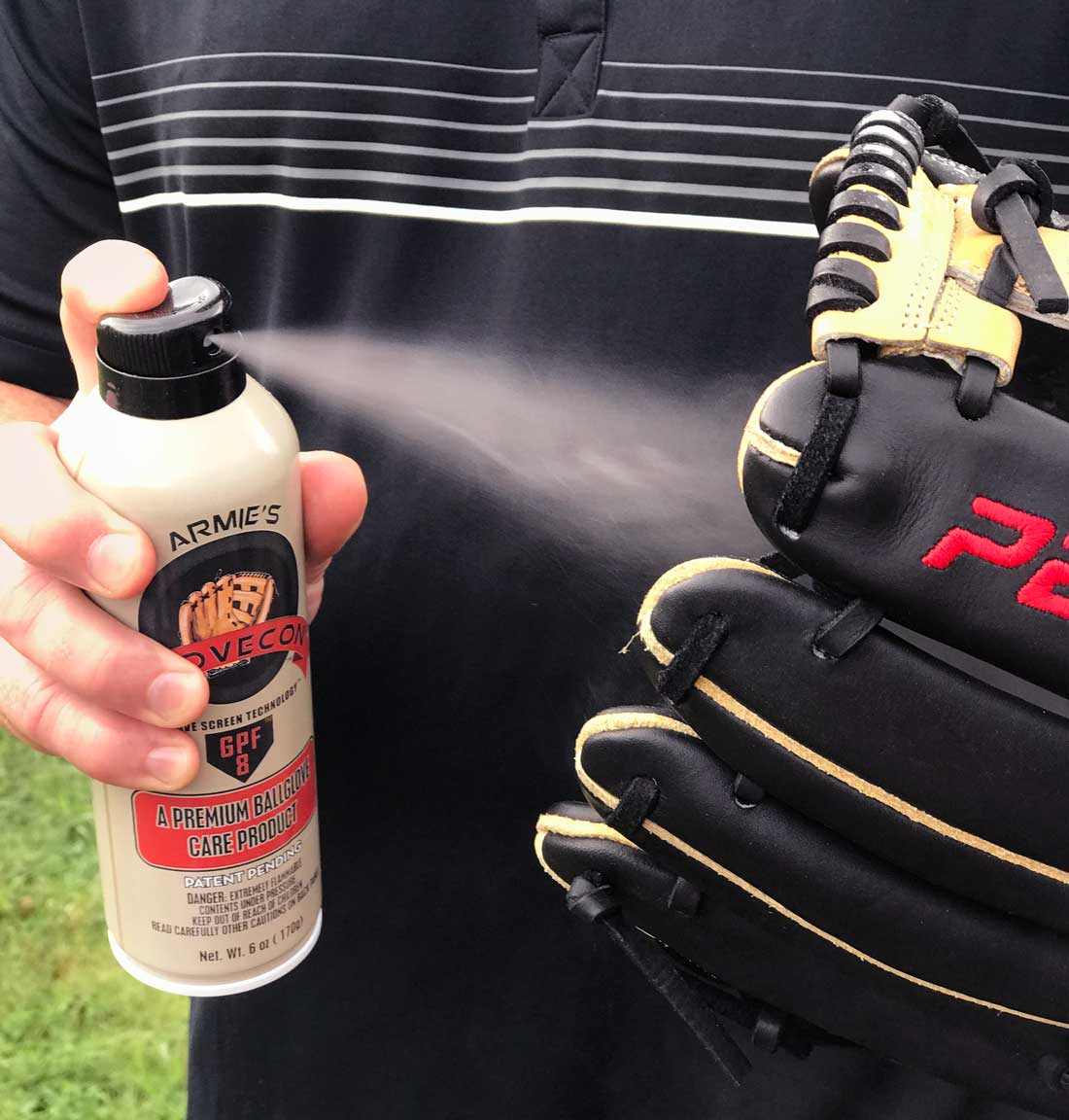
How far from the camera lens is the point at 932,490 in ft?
2.57

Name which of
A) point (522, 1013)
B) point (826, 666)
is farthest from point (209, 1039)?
point (826, 666)

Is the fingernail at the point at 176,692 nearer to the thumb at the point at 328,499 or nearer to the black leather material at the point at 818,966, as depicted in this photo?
the thumb at the point at 328,499

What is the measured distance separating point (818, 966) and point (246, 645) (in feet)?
1.66

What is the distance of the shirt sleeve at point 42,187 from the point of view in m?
1.29

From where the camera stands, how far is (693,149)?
3.51ft

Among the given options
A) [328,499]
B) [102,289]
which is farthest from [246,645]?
[102,289]

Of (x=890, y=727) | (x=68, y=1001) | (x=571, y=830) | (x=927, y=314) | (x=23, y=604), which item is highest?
(x=927, y=314)

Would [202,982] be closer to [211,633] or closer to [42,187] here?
[211,633]

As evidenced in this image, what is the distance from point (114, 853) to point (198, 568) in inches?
11.1

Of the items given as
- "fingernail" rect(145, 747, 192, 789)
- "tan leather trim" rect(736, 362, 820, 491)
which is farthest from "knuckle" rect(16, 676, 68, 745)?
"tan leather trim" rect(736, 362, 820, 491)

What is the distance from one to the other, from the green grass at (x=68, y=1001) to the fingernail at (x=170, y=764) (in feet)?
5.91

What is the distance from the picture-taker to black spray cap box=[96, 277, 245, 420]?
35.0 inches

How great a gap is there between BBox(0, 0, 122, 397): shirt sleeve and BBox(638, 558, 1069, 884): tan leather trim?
827mm

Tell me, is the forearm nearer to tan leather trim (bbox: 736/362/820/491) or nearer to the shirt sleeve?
the shirt sleeve
